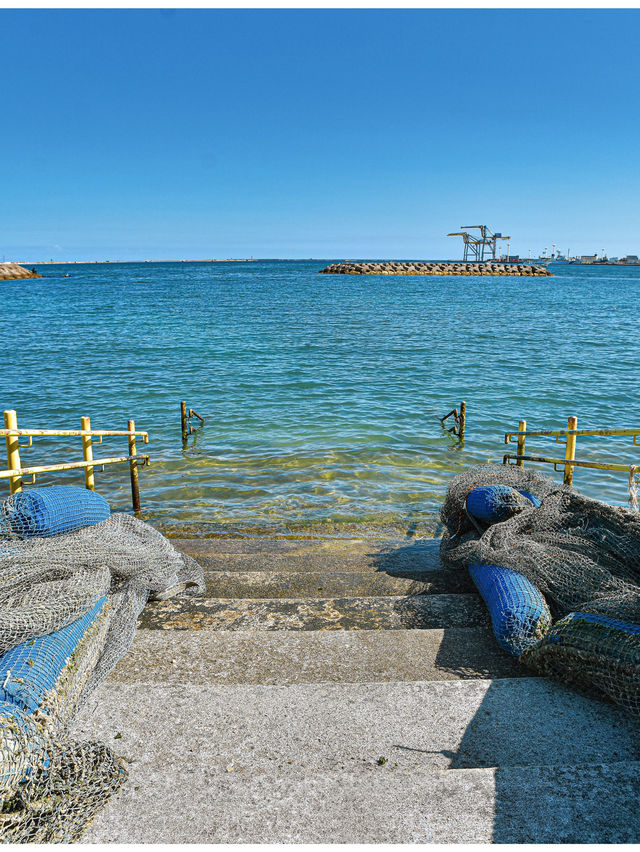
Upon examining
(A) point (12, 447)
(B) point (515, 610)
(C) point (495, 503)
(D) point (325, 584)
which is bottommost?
(D) point (325, 584)

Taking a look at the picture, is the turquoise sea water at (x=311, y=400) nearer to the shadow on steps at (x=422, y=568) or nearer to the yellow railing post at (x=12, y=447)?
the shadow on steps at (x=422, y=568)

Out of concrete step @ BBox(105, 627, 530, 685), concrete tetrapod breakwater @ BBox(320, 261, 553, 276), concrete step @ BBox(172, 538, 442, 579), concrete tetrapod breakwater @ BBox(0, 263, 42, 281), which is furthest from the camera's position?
concrete tetrapod breakwater @ BBox(320, 261, 553, 276)

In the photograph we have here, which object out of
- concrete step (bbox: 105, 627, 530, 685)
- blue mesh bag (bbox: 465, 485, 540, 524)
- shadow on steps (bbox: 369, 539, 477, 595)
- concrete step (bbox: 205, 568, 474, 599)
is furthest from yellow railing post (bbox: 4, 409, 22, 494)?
blue mesh bag (bbox: 465, 485, 540, 524)

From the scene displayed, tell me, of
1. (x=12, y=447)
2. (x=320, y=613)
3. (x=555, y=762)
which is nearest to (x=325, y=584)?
(x=320, y=613)

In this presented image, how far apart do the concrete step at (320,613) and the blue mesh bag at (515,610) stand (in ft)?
1.00

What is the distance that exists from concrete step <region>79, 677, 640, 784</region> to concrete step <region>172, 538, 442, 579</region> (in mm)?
2373

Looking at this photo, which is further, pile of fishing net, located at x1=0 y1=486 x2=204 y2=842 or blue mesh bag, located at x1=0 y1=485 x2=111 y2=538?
blue mesh bag, located at x1=0 y1=485 x2=111 y2=538

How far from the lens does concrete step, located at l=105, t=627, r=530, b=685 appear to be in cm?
361

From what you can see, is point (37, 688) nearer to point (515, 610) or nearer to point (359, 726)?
point (359, 726)

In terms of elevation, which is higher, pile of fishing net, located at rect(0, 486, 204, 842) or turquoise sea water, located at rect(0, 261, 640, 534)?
pile of fishing net, located at rect(0, 486, 204, 842)

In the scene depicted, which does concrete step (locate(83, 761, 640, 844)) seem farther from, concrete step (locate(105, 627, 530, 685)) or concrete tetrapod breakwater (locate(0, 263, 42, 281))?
concrete tetrapod breakwater (locate(0, 263, 42, 281))

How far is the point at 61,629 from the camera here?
3.43 meters

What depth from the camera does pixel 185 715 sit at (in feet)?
10.2

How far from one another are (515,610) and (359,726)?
56.8 inches
